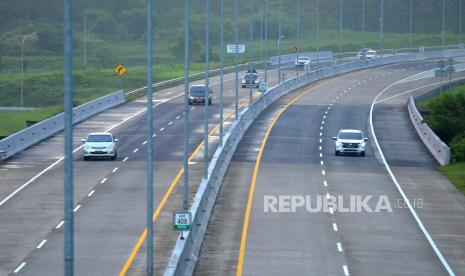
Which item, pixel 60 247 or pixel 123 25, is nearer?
pixel 60 247

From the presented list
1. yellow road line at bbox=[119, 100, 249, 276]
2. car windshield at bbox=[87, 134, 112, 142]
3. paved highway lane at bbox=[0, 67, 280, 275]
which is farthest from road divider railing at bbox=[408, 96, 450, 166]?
car windshield at bbox=[87, 134, 112, 142]

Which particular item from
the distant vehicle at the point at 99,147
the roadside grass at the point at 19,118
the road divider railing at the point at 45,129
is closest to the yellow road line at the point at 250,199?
the distant vehicle at the point at 99,147

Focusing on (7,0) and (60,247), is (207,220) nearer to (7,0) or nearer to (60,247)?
(60,247)

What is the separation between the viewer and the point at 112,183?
49000mm

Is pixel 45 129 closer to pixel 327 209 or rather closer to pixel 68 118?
pixel 327 209

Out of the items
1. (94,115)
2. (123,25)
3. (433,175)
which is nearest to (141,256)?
(433,175)

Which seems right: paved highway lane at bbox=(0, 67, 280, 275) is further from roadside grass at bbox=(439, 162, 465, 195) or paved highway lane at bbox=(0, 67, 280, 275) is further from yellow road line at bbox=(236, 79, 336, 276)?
roadside grass at bbox=(439, 162, 465, 195)

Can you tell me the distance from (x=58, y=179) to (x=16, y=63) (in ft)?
342

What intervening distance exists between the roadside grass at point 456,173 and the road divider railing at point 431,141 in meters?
1.00

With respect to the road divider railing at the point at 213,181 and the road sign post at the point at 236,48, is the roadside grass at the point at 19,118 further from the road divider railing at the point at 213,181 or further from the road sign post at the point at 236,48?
the road divider railing at the point at 213,181

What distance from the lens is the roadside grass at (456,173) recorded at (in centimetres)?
5062

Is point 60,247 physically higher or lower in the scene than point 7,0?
lower

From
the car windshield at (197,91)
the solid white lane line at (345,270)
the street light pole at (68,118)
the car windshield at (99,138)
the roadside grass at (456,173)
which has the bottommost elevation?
the solid white lane line at (345,270)

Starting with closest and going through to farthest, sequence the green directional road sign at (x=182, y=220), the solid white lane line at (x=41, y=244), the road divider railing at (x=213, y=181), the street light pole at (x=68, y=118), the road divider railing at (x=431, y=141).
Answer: the street light pole at (x=68, y=118)
the green directional road sign at (x=182, y=220)
the road divider railing at (x=213, y=181)
the solid white lane line at (x=41, y=244)
the road divider railing at (x=431, y=141)
